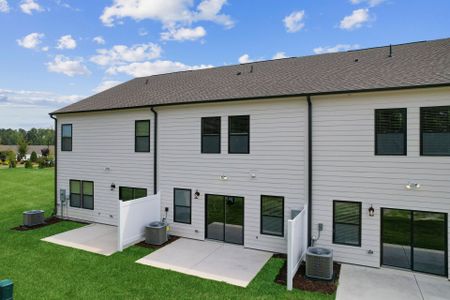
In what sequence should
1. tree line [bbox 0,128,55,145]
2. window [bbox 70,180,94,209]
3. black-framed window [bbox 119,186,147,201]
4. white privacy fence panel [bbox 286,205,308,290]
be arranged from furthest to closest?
1. tree line [bbox 0,128,55,145]
2. window [bbox 70,180,94,209]
3. black-framed window [bbox 119,186,147,201]
4. white privacy fence panel [bbox 286,205,308,290]

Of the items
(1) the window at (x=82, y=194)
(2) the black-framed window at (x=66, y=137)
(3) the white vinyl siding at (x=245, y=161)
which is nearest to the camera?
(3) the white vinyl siding at (x=245, y=161)

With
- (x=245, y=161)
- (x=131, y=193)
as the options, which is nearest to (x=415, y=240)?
(x=245, y=161)

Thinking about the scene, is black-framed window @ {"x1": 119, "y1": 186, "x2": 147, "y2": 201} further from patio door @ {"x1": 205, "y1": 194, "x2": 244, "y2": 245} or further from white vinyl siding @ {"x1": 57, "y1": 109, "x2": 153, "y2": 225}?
patio door @ {"x1": 205, "y1": 194, "x2": 244, "y2": 245}

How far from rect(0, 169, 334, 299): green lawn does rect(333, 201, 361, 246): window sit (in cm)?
204

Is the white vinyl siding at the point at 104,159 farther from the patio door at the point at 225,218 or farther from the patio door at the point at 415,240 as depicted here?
the patio door at the point at 415,240

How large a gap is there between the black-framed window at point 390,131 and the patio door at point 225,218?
4.86 m

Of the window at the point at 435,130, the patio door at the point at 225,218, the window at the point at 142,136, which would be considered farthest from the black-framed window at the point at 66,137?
the window at the point at 435,130

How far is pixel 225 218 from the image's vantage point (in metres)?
10.3

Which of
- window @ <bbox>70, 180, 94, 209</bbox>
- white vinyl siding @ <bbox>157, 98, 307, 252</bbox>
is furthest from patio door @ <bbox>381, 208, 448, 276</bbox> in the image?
window @ <bbox>70, 180, 94, 209</bbox>

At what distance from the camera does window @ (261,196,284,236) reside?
9336 millimetres

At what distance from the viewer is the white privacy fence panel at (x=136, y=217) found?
9422mm

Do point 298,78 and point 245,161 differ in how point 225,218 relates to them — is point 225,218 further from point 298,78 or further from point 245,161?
point 298,78

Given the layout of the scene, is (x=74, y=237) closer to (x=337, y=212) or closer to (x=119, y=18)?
(x=337, y=212)

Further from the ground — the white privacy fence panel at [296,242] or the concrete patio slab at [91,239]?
the white privacy fence panel at [296,242]
